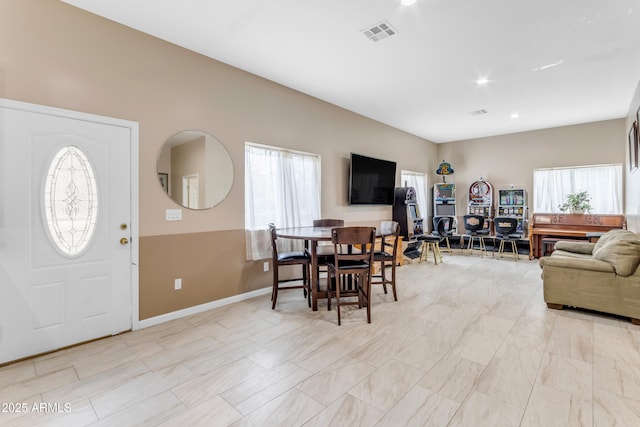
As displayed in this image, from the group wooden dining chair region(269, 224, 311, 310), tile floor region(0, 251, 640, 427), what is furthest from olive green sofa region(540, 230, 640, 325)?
wooden dining chair region(269, 224, 311, 310)

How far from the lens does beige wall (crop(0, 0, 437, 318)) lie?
246 centimetres

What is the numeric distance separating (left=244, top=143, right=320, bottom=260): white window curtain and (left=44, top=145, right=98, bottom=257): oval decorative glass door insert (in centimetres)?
162

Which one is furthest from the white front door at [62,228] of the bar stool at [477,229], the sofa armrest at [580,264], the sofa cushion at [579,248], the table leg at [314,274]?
the bar stool at [477,229]

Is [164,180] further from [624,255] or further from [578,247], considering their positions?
[578,247]

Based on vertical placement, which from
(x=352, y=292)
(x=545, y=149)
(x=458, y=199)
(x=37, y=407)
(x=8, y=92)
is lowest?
(x=37, y=407)

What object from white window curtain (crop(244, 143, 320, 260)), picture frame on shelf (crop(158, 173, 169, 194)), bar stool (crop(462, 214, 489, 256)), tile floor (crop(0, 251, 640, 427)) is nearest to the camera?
tile floor (crop(0, 251, 640, 427))

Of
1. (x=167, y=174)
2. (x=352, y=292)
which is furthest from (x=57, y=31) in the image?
(x=352, y=292)

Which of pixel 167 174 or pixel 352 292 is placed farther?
pixel 352 292

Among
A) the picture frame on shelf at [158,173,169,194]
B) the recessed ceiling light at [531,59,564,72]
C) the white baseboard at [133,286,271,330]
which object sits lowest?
the white baseboard at [133,286,271,330]

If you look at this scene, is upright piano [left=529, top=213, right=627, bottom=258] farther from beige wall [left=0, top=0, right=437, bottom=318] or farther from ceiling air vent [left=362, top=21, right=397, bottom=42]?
ceiling air vent [left=362, top=21, right=397, bottom=42]

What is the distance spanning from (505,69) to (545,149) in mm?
4031

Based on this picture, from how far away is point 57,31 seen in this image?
254 centimetres

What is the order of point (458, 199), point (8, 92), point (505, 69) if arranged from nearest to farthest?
point (8, 92)
point (505, 69)
point (458, 199)

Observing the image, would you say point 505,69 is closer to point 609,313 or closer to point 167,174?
point 609,313
